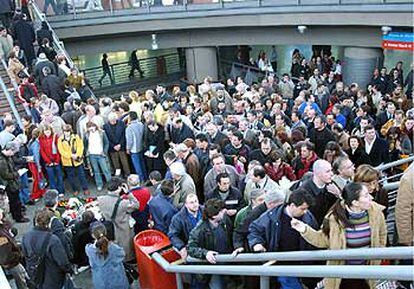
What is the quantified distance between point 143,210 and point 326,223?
347 cm

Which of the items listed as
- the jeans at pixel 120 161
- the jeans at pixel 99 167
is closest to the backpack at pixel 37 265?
the jeans at pixel 99 167

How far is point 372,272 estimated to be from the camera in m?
2.38

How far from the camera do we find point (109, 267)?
6.00 m

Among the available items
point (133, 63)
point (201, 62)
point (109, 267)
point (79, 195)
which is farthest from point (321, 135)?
point (133, 63)

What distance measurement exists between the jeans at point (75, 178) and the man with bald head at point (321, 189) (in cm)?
544

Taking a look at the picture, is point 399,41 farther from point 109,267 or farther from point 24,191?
point 109,267

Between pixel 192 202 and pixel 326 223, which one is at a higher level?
pixel 326 223

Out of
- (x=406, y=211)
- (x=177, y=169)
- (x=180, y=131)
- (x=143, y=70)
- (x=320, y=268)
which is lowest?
(x=143, y=70)

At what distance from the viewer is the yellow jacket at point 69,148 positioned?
9258 millimetres

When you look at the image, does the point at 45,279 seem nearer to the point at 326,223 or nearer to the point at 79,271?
Answer: the point at 79,271

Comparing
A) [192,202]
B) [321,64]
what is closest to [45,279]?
[192,202]

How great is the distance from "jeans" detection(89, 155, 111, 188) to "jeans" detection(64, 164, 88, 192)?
0.22m

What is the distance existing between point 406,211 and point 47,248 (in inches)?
150

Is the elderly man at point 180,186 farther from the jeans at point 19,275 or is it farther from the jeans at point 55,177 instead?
the jeans at point 55,177
